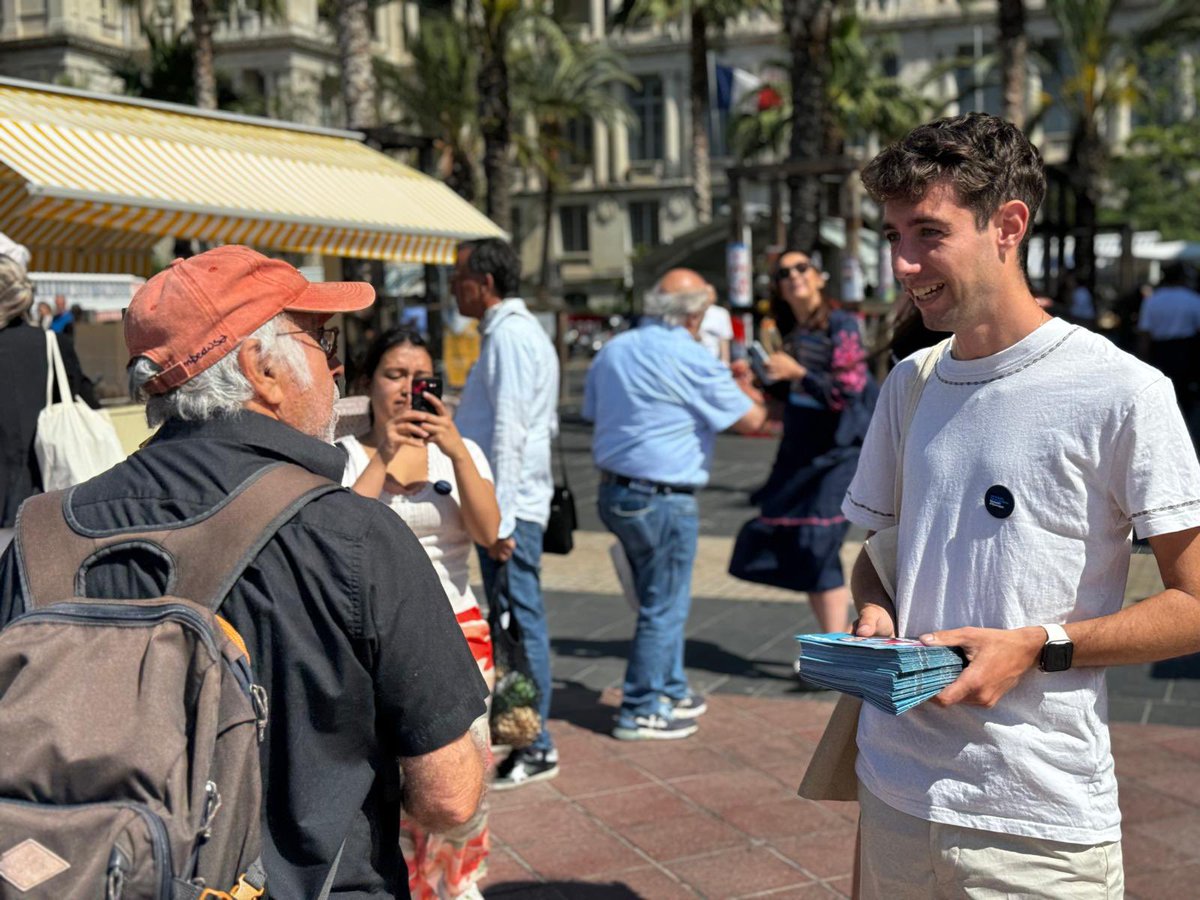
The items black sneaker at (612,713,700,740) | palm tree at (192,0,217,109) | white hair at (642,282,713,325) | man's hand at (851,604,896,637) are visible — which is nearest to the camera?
man's hand at (851,604,896,637)

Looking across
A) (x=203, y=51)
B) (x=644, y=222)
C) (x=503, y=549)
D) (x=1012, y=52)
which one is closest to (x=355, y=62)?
(x=203, y=51)

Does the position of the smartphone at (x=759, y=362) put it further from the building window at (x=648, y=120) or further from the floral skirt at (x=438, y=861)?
the building window at (x=648, y=120)

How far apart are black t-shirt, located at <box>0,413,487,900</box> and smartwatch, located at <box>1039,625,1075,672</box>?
2.80 ft

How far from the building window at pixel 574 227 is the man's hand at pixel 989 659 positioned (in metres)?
62.8

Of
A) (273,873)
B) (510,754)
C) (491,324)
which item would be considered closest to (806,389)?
(491,324)

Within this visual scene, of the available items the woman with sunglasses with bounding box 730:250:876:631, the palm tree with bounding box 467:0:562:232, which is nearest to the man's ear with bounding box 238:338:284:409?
the woman with sunglasses with bounding box 730:250:876:631

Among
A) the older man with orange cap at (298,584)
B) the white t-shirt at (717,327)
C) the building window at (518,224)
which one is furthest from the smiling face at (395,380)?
the building window at (518,224)

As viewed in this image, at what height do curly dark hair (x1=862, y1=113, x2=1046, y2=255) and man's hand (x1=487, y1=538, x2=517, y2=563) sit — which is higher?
curly dark hair (x1=862, y1=113, x2=1046, y2=255)

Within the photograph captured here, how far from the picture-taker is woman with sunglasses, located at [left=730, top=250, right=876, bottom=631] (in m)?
5.96

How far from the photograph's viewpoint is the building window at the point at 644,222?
205 ft

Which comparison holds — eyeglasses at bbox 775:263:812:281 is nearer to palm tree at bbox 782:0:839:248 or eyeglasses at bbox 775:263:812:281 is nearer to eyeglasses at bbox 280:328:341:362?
eyeglasses at bbox 280:328:341:362

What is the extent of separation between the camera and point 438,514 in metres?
3.85

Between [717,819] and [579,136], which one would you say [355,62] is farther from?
[579,136]

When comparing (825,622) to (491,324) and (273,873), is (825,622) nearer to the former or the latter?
(491,324)
